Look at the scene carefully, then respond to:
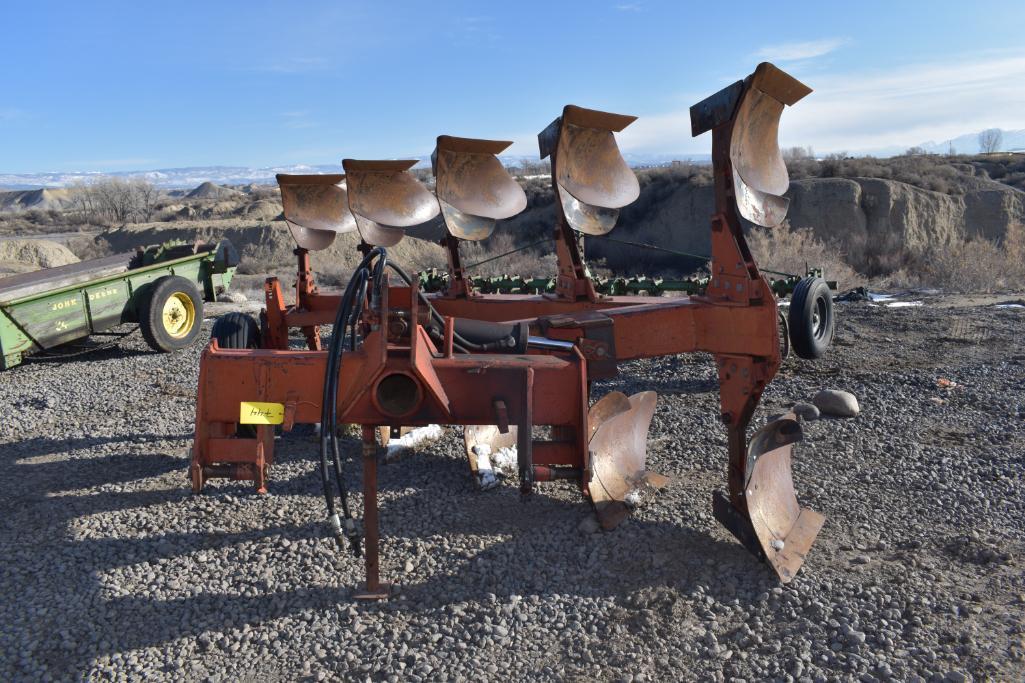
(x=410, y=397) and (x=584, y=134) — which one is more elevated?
(x=584, y=134)

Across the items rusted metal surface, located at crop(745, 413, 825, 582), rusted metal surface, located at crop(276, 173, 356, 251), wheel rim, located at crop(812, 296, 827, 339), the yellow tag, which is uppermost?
rusted metal surface, located at crop(276, 173, 356, 251)

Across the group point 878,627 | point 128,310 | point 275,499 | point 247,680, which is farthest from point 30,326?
point 878,627

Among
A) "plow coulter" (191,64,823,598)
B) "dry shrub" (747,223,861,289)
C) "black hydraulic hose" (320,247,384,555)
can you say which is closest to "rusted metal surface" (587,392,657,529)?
"plow coulter" (191,64,823,598)

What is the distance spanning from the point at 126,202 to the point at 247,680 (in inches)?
1869

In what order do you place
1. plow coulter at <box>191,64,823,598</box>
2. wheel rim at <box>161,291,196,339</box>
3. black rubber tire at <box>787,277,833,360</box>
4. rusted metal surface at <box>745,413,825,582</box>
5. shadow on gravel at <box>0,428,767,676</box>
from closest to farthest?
plow coulter at <box>191,64,823,598</box> < shadow on gravel at <box>0,428,767,676</box> < rusted metal surface at <box>745,413,825,582</box> < black rubber tire at <box>787,277,833,360</box> < wheel rim at <box>161,291,196,339</box>

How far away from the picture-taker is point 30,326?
25.9 feet

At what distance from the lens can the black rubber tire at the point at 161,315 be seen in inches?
344

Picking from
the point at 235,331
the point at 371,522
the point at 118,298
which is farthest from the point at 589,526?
the point at 118,298

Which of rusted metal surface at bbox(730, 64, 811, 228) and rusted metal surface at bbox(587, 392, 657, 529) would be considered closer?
rusted metal surface at bbox(730, 64, 811, 228)

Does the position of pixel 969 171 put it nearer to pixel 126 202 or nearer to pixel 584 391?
pixel 584 391

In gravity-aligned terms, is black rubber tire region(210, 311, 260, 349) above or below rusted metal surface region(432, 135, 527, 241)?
below

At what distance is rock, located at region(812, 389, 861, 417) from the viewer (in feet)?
18.8

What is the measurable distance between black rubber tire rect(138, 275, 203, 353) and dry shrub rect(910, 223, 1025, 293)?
11443mm

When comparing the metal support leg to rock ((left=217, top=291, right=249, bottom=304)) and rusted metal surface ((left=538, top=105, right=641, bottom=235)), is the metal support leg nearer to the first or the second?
rusted metal surface ((left=538, top=105, right=641, bottom=235))
